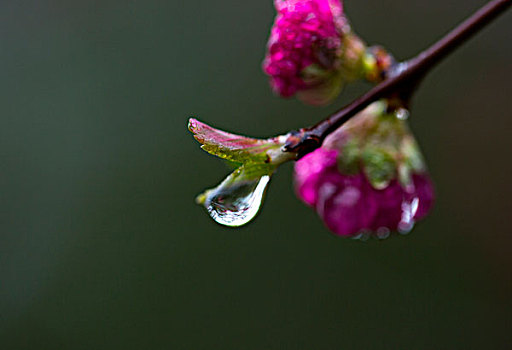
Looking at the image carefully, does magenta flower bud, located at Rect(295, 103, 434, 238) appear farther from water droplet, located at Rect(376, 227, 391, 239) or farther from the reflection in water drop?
the reflection in water drop

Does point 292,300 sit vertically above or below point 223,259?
below

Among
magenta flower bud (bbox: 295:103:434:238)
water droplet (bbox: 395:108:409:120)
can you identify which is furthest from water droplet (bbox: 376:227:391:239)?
water droplet (bbox: 395:108:409:120)

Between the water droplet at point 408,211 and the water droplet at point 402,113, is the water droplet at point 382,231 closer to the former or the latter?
the water droplet at point 408,211

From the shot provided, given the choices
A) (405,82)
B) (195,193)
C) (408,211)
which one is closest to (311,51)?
(405,82)

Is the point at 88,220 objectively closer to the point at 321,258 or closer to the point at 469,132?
the point at 321,258

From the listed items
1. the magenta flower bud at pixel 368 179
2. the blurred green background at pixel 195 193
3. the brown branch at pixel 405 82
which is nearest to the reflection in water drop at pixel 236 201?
the brown branch at pixel 405 82

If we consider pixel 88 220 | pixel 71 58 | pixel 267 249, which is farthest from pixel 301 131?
pixel 71 58

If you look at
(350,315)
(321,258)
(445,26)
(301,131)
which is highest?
(445,26)
